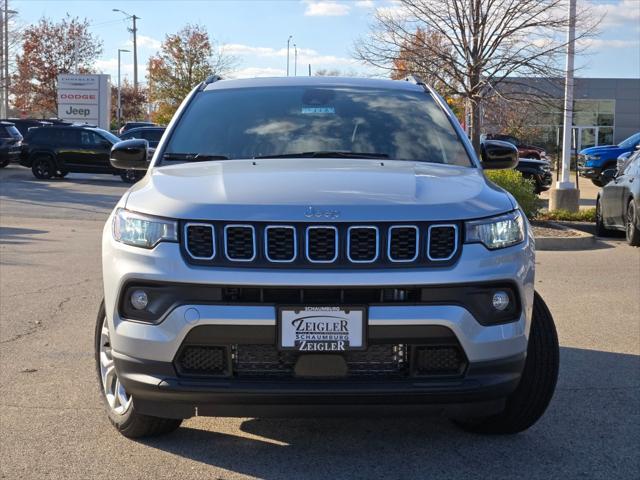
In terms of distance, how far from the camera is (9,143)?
31.5 metres

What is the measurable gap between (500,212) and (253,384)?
1.28 m

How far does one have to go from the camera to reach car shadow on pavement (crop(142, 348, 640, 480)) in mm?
3953

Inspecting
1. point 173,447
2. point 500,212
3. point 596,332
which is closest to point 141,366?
point 173,447

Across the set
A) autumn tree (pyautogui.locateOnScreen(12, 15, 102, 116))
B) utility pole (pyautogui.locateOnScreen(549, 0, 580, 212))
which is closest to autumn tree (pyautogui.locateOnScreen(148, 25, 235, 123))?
autumn tree (pyautogui.locateOnScreen(12, 15, 102, 116))

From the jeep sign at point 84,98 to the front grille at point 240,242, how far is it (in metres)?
42.9

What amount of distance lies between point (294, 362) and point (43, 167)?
87.3 ft

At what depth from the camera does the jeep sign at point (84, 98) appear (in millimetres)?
44531

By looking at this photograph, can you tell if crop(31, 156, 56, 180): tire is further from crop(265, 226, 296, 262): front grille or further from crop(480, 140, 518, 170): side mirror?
crop(265, 226, 296, 262): front grille

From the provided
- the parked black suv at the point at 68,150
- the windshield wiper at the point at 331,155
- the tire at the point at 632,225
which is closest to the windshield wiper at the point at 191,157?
the windshield wiper at the point at 331,155

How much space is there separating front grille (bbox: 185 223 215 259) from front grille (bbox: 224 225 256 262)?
65 mm

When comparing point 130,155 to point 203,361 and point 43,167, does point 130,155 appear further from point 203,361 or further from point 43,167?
point 43,167

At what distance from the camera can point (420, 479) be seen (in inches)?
151

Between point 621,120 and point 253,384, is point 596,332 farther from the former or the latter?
point 621,120

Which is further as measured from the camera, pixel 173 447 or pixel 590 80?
pixel 590 80
